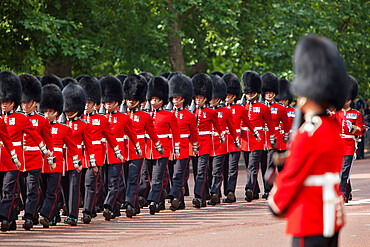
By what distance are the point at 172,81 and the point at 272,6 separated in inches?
514

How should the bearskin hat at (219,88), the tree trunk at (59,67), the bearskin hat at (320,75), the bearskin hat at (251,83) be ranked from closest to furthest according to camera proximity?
the bearskin hat at (320,75) → the bearskin hat at (219,88) → the bearskin hat at (251,83) → the tree trunk at (59,67)

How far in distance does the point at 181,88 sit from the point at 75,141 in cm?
266

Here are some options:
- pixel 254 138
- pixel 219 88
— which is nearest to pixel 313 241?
pixel 254 138

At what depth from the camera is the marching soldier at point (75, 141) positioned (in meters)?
10.1

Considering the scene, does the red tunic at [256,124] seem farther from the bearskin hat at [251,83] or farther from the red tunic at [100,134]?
the red tunic at [100,134]

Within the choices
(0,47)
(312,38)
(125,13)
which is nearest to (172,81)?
(0,47)

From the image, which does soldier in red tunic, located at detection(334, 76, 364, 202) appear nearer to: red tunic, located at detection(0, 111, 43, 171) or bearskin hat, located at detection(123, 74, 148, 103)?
bearskin hat, located at detection(123, 74, 148, 103)

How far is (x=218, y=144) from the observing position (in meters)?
12.5

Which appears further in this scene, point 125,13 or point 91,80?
point 125,13

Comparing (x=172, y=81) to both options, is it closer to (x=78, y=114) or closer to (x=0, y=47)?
(x=78, y=114)

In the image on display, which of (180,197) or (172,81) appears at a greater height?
(172,81)

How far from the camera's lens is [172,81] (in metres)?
12.8

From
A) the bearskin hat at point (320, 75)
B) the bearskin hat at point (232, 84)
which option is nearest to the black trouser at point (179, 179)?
the bearskin hat at point (232, 84)

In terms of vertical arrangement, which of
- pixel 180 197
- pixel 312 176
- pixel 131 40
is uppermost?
pixel 131 40
